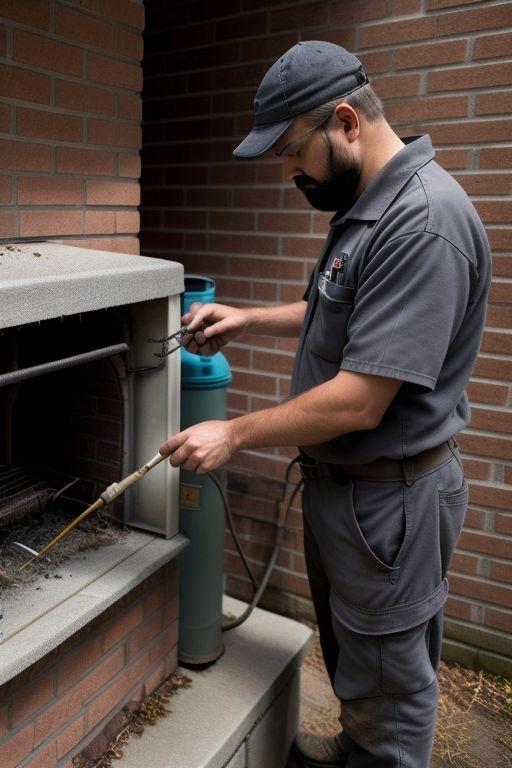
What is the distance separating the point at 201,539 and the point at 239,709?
1.84ft

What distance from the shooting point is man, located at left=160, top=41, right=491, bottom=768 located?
1.61 metres

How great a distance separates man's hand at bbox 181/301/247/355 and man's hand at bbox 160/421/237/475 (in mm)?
409

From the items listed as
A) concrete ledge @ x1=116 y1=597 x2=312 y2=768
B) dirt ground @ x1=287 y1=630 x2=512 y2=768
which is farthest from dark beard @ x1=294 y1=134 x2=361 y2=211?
dirt ground @ x1=287 y1=630 x2=512 y2=768

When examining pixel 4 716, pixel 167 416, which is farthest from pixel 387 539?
pixel 4 716

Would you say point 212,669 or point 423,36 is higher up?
point 423,36

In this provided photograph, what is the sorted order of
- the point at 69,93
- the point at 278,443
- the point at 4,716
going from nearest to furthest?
the point at 4,716 → the point at 278,443 → the point at 69,93

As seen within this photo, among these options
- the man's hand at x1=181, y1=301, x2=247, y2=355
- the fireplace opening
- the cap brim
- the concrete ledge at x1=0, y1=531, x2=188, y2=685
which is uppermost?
the cap brim

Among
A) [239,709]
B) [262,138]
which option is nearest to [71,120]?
[262,138]

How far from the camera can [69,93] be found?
2.02 m

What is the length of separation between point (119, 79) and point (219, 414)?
3.72 ft

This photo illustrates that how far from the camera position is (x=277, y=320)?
2338 mm

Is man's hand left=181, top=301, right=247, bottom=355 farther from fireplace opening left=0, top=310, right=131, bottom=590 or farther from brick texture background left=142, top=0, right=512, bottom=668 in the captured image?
brick texture background left=142, top=0, right=512, bottom=668

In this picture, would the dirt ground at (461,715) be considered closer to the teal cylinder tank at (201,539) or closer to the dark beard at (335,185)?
the teal cylinder tank at (201,539)

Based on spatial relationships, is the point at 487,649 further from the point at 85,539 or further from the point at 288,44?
the point at 288,44
